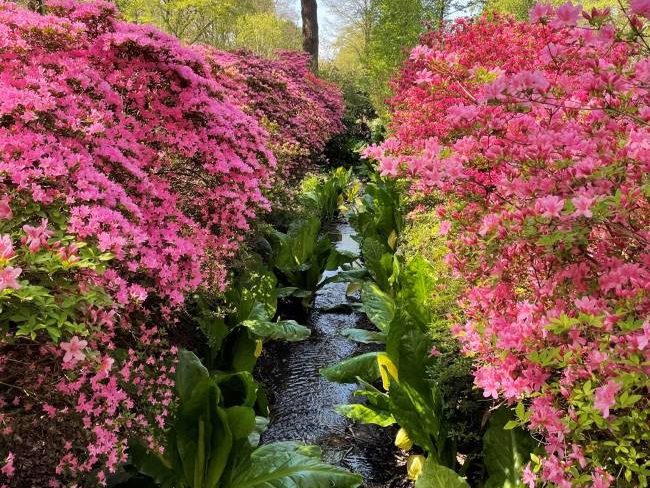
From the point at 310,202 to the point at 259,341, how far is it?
4500 mm

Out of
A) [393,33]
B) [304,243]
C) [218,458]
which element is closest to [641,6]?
[218,458]

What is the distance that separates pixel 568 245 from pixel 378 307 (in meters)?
2.72

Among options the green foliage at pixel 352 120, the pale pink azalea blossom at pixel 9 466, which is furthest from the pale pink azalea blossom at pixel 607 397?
the green foliage at pixel 352 120

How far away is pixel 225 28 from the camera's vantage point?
23.7 meters

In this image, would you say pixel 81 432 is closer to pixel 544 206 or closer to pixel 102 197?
pixel 102 197

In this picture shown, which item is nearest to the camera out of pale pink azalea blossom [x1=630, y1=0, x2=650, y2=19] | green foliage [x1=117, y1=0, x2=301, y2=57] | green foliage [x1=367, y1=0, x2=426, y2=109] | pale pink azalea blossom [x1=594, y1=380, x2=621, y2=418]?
pale pink azalea blossom [x1=630, y1=0, x2=650, y2=19]

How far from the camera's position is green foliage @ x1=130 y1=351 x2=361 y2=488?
2.77 metres

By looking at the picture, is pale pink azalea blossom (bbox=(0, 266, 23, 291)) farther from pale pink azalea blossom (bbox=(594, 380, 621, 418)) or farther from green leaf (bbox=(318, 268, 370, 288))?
green leaf (bbox=(318, 268, 370, 288))

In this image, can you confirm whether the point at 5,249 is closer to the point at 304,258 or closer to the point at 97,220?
the point at 97,220

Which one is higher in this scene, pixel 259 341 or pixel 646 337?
pixel 646 337

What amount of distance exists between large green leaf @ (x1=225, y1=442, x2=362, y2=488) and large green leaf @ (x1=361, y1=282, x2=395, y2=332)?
5.04 ft

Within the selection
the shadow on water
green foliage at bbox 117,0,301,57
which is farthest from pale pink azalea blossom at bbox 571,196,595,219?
green foliage at bbox 117,0,301,57

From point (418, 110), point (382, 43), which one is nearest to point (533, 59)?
point (418, 110)

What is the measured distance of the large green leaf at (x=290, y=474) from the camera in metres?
2.77
